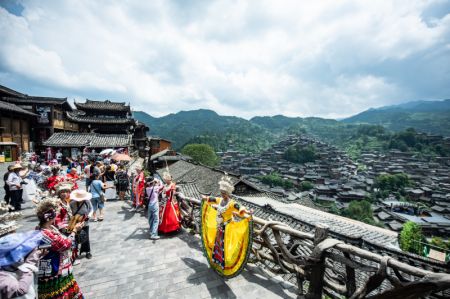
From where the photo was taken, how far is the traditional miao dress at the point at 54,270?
104 inches

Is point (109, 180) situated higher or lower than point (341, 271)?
higher

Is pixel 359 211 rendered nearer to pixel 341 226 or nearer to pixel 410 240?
pixel 410 240

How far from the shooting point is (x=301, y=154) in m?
95.3

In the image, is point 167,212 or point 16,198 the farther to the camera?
point 16,198

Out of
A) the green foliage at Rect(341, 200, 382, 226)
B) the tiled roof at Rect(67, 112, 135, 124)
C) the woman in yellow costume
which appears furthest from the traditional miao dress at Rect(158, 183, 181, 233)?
the green foliage at Rect(341, 200, 382, 226)

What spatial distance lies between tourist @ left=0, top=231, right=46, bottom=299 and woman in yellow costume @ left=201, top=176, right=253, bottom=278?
273 cm

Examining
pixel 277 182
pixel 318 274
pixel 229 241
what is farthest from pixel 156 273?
pixel 277 182

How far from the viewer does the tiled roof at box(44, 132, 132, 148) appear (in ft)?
85.1

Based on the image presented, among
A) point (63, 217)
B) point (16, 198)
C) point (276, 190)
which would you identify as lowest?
point (276, 190)

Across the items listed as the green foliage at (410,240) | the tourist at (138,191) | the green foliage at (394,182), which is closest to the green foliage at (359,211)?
the green foliage at (394,182)

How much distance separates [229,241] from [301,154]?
98010 mm

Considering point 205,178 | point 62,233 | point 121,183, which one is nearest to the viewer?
point 62,233

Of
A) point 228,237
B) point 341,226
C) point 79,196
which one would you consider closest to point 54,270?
point 79,196

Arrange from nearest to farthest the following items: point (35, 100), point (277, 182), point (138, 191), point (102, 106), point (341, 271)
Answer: point (341, 271)
point (138, 191)
point (35, 100)
point (102, 106)
point (277, 182)
